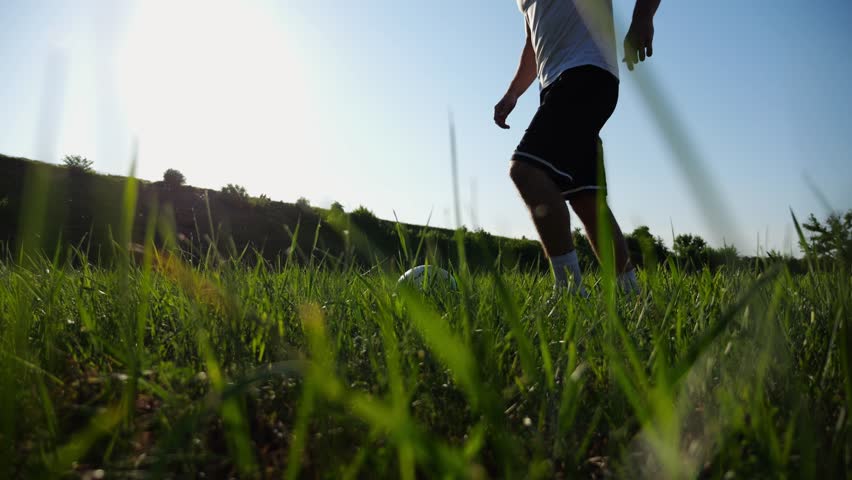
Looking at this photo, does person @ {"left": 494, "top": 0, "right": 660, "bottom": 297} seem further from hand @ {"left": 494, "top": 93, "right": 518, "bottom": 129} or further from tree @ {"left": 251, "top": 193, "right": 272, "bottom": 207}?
tree @ {"left": 251, "top": 193, "right": 272, "bottom": 207}

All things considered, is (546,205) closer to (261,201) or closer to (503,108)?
(503,108)

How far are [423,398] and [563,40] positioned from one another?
2318mm

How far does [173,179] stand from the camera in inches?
289

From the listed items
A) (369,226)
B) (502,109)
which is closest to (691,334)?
(502,109)

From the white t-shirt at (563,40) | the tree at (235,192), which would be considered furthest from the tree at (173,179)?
the white t-shirt at (563,40)

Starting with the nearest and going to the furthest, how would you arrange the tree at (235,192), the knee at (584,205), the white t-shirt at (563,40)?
the white t-shirt at (563,40) < the knee at (584,205) < the tree at (235,192)

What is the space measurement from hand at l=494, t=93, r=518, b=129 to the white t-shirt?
52cm

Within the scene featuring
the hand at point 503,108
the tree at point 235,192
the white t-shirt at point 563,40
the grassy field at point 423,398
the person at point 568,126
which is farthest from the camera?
the tree at point 235,192

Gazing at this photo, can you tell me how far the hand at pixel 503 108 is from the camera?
3.38 m

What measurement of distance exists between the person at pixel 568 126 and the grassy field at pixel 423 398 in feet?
3.81

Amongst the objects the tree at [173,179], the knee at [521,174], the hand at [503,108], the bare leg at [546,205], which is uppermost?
the hand at [503,108]

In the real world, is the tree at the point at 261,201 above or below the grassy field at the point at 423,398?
above

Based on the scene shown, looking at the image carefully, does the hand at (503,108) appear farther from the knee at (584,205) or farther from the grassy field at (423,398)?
the grassy field at (423,398)

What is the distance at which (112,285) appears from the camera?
163cm
